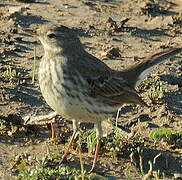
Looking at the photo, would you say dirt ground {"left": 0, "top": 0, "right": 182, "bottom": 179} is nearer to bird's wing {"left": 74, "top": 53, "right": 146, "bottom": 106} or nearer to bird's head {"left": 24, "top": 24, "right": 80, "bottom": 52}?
bird's wing {"left": 74, "top": 53, "right": 146, "bottom": 106}

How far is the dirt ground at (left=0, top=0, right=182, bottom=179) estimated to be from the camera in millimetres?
8752

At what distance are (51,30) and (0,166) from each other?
1.68 metres

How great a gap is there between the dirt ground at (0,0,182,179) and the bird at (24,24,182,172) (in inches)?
24.4

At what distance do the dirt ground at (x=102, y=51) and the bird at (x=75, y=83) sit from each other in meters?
0.62

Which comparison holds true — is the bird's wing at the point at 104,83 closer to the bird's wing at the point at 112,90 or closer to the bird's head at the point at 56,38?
the bird's wing at the point at 112,90

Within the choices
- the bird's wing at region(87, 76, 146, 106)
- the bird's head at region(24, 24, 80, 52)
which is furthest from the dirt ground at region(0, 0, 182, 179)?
the bird's head at region(24, 24, 80, 52)

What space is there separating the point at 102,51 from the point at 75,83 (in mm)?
3859

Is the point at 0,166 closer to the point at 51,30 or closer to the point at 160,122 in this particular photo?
the point at 51,30

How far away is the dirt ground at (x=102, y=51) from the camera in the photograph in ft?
28.7

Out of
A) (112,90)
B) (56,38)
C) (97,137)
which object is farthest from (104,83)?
(56,38)

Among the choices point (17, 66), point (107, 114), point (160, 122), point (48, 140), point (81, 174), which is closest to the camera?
point (81, 174)

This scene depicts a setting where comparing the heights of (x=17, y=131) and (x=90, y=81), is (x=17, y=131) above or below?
below

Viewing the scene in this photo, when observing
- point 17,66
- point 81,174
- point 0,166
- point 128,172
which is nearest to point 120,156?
point 128,172

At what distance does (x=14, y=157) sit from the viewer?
8.37 m
